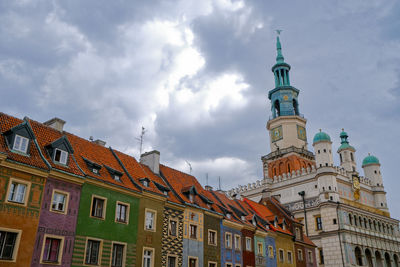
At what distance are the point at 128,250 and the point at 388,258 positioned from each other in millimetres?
53665

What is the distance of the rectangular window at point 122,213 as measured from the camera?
2718 cm

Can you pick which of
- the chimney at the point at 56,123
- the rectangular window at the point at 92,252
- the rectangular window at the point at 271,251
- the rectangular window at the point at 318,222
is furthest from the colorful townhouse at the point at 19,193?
the rectangular window at the point at 318,222

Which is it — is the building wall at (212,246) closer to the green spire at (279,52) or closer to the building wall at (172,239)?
the building wall at (172,239)

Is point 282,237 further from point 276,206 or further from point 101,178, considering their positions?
point 101,178

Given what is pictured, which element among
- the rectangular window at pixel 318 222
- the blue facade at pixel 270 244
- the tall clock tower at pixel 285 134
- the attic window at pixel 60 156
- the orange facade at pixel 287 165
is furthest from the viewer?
the tall clock tower at pixel 285 134

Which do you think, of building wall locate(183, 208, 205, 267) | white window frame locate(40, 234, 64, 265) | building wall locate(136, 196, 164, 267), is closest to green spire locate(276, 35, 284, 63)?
building wall locate(183, 208, 205, 267)

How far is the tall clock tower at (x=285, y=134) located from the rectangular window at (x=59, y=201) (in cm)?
5115

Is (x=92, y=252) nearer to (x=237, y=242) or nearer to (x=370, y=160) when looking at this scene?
(x=237, y=242)

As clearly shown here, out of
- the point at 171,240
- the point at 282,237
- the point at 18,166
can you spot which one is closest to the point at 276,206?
the point at 282,237

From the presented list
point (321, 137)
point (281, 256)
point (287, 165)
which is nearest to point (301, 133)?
point (287, 165)

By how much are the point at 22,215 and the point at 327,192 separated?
163 ft

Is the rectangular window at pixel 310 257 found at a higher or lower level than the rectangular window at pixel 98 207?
lower

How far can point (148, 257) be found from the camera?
2847cm

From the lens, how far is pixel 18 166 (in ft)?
73.3
